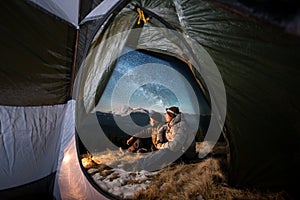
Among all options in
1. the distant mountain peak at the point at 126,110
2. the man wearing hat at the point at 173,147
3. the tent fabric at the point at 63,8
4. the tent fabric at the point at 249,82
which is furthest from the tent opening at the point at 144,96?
the tent fabric at the point at 63,8

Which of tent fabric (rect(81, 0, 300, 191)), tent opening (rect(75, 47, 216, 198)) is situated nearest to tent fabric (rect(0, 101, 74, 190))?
tent fabric (rect(81, 0, 300, 191))

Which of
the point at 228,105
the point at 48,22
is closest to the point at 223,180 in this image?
the point at 228,105

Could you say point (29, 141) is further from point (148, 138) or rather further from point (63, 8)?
point (148, 138)

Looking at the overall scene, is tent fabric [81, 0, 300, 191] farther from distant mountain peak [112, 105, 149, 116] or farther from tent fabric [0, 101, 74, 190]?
distant mountain peak [112, 105, 149, 116]

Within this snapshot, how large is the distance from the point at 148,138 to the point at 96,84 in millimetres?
995

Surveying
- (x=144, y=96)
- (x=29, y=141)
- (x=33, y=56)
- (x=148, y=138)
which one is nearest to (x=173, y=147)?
(x=148, y=138)

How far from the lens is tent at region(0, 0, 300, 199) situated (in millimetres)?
914

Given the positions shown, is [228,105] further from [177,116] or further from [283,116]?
[177,116]

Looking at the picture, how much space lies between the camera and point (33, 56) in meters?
0.99

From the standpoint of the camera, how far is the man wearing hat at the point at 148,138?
1.91 metres

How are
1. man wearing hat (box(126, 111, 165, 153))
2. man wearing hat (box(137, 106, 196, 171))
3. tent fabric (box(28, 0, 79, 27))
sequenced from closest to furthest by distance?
1. tent fabric (box(28, 0, 79, 27))
2. man wearing hat (box(137, 106, 196, 171))
3. man wearing hat (box(126, 111, 165, 153))

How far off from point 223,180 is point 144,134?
1015 millimetres

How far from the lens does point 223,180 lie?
1.30m

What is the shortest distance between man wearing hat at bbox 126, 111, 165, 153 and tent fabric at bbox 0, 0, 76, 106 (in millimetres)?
973
